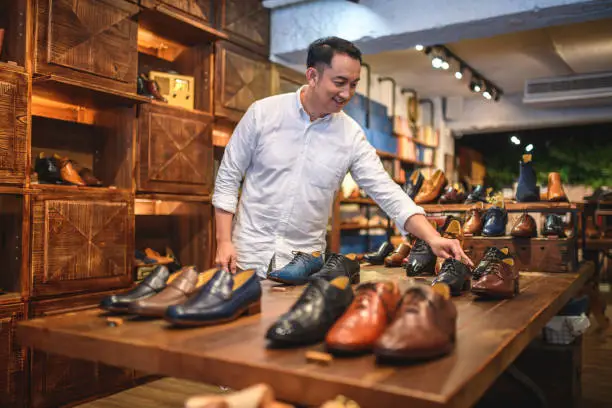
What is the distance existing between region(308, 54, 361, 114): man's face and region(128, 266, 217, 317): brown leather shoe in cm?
111

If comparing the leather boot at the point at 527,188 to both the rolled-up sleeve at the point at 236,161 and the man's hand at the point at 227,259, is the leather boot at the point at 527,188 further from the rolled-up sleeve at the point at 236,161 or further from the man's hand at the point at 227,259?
the man's hand at the point at 227,259

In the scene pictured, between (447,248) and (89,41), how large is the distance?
252 cm

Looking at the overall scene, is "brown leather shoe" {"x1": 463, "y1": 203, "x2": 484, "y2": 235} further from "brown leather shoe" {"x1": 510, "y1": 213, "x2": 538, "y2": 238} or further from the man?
the man

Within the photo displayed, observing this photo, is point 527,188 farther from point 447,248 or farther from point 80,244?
point 80,244

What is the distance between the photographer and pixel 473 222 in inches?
145

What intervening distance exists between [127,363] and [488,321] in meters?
0.92

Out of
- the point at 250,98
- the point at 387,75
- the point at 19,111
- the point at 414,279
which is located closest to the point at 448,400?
the point at 414,279

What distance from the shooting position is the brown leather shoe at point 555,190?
12.2 ft

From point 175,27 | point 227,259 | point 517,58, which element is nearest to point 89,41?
point 175,27

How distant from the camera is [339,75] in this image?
2322mm

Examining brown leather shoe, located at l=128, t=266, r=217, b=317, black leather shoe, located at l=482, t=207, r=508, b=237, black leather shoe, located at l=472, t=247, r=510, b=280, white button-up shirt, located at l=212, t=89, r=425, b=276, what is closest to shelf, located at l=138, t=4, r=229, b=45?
white button-up shirt, located at l=212, t=89, r=425, b=276

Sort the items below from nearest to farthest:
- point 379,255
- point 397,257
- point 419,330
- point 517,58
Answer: point 419,330 → point 397,257 → point 379,255 → point 517,58

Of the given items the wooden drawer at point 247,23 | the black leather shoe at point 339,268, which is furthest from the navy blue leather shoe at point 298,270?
the wooden drawer at point 247,23

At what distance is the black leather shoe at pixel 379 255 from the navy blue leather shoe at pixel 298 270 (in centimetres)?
120
